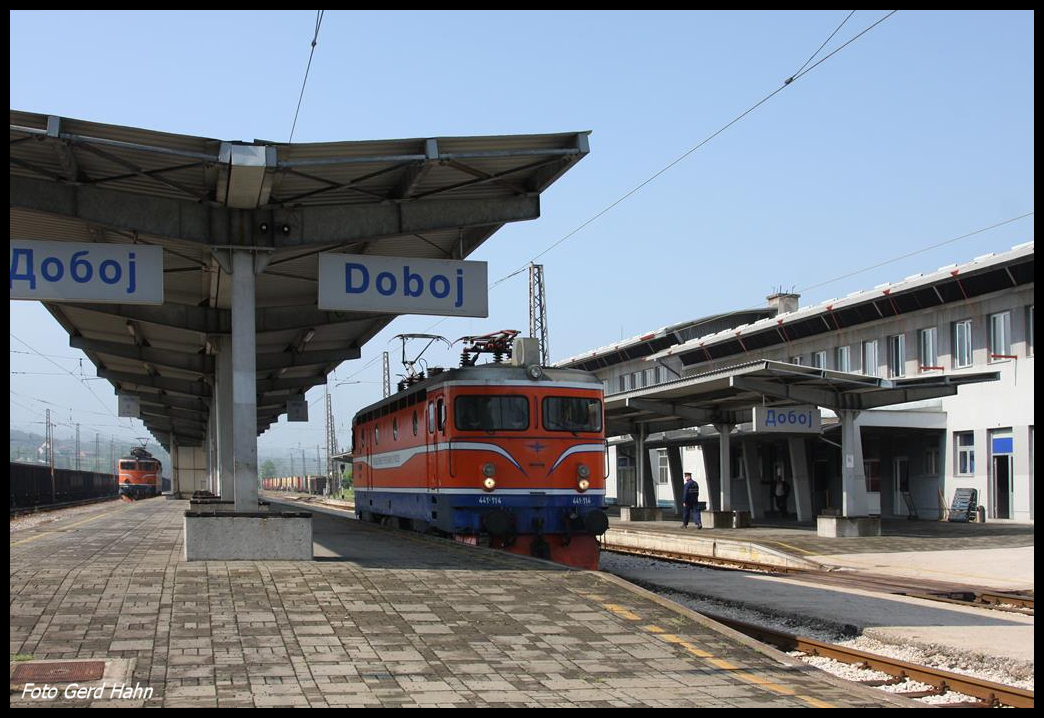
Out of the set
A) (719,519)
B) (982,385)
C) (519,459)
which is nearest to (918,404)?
(982,385)

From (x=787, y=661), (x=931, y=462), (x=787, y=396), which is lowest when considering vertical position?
(x=787, y=661)

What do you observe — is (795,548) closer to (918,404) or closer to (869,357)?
(918,404)

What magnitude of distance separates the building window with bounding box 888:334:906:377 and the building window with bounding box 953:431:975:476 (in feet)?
13.6

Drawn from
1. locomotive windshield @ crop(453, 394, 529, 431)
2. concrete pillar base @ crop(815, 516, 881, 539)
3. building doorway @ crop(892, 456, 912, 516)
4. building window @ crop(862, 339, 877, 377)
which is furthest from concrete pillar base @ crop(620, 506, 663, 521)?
locomotive windshield @ crop(453, 394, 529, 431)

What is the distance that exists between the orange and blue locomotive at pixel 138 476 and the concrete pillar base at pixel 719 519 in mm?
49627

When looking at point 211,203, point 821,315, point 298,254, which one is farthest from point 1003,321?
point 211,203

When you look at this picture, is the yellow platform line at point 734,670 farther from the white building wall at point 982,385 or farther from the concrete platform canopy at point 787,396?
the white building wall at point 982,385

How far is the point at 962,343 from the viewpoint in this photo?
3331 cm

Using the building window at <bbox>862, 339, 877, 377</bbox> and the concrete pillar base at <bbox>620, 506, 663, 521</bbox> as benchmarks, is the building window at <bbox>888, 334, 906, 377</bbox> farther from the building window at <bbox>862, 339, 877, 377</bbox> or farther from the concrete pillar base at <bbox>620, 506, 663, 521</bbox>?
the concrete pillar base at <bbox>620, 506, 663, 521</bbox>

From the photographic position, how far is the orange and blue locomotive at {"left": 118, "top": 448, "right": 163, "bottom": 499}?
71.6 metres

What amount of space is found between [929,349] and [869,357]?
133 inches

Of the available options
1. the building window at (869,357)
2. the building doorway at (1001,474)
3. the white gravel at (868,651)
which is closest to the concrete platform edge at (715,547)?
the white gravel at (868,651)

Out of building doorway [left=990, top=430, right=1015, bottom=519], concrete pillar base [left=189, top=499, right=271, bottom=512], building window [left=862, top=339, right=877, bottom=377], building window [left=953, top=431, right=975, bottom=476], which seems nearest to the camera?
concrete pillar base [left=189, top=499, right=271, bottom=512]
